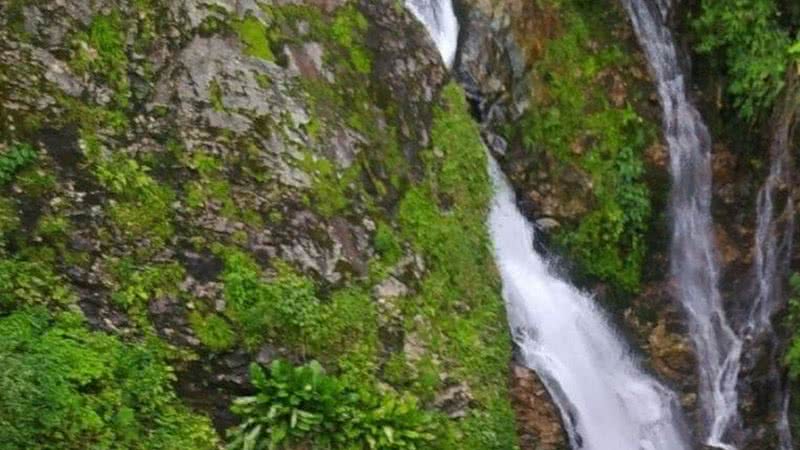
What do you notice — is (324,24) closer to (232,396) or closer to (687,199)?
(232,396)

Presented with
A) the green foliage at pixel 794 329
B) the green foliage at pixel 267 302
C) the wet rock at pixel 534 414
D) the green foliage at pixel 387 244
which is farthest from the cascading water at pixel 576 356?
the green foliage at pixel 267 302

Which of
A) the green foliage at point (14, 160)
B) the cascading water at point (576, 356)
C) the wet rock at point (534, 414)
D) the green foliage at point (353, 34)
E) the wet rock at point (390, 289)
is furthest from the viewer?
the green foliage at point (353, 34)

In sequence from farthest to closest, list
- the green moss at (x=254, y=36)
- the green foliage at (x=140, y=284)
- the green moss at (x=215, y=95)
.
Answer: the green moss at (x=254, y=36) < the green moss at (x=215, y=95) < the green foliage at (x=140, y=284)

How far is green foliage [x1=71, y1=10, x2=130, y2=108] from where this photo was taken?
7.43m

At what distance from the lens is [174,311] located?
22.9ft

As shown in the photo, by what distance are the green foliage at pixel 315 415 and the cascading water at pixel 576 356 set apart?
93.8 inches

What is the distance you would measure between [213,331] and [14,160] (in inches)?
90.6

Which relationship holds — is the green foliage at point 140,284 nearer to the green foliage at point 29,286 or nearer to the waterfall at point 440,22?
the green foliage at point 29,286

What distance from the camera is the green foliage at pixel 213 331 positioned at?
696 cm

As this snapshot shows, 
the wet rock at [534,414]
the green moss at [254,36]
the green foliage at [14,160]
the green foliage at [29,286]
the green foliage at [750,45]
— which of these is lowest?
the wet rock at [534,414]

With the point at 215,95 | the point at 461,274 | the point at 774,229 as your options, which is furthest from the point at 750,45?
the point at 215,95

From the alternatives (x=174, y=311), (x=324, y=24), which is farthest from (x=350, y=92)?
(x=174, y=311)

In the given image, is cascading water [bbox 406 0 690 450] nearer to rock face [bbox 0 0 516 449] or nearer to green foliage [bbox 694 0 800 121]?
rock face [bbox 0 0 516 449]

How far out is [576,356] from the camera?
9.50m
